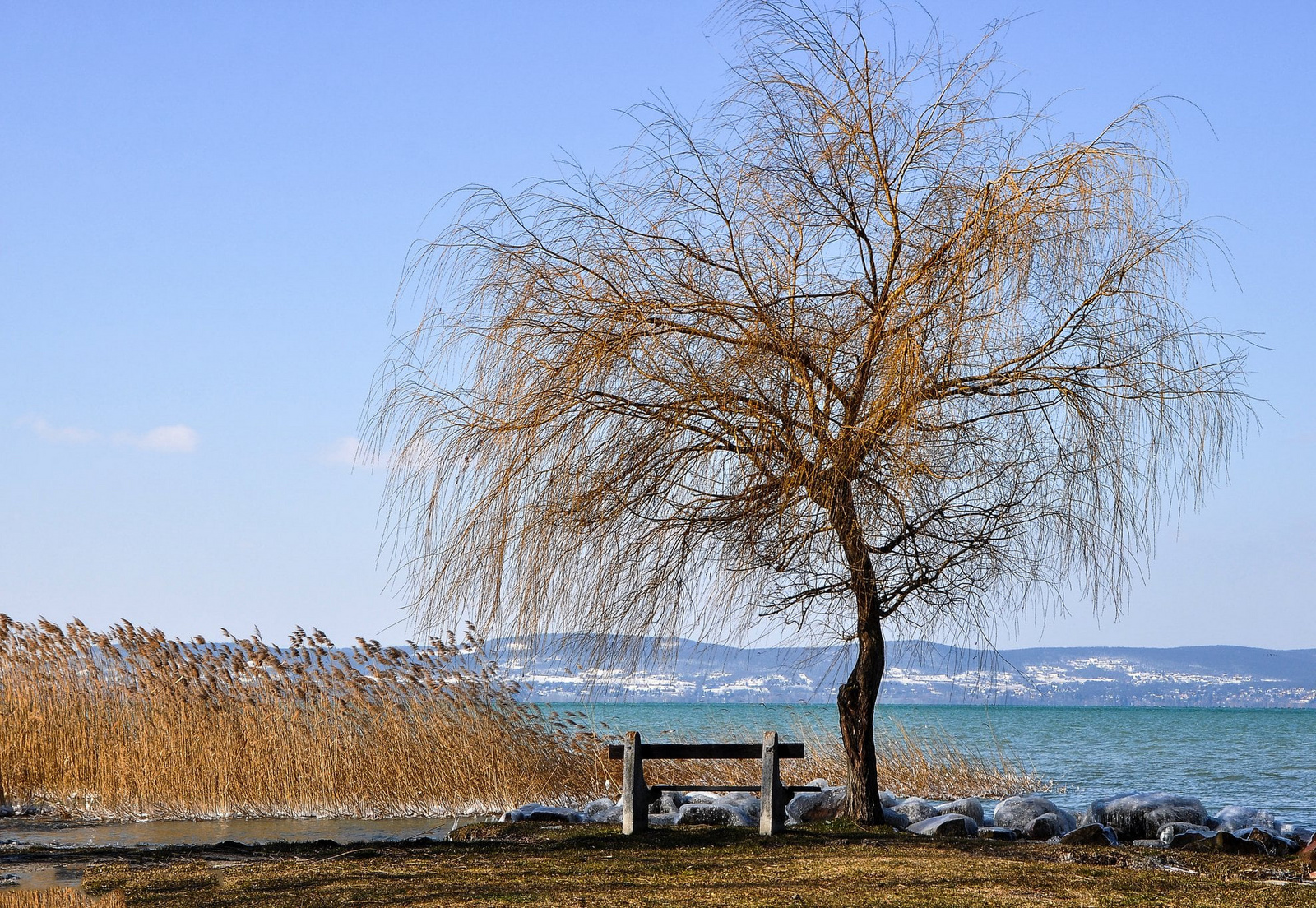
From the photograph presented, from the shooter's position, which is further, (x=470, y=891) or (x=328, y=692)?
(x=328, y=692)

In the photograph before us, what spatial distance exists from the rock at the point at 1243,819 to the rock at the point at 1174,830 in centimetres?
116

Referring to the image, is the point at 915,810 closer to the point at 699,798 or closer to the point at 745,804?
the point at 745,804

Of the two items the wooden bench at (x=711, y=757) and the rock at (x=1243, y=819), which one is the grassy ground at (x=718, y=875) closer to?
the wooden bench at (x=711, y=757)

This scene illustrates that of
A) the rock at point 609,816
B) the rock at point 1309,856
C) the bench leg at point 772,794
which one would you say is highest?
the bench leg at point 772,794

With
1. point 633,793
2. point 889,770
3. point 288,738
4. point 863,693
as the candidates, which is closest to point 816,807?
point 863,693

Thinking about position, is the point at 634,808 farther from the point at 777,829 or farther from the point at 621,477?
the point at 621,477

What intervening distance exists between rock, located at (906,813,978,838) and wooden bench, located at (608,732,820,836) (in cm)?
95

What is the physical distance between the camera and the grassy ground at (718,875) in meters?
6.11

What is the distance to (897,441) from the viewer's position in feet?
26.2

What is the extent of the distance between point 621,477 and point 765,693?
13.8 feet

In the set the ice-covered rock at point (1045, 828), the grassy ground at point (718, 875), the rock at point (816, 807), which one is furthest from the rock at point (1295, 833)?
the rock at point (816, 807)

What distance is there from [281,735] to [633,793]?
192 inches

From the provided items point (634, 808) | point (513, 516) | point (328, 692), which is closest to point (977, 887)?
point (634, 808)

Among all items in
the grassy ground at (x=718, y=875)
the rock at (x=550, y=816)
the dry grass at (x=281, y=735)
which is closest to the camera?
the grassy ground at (x=718, y=875)
